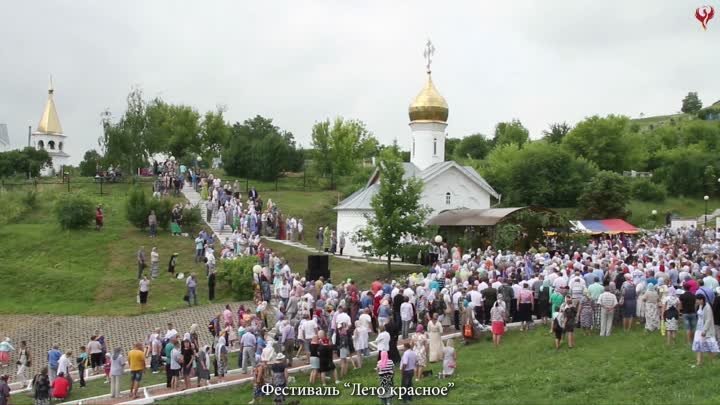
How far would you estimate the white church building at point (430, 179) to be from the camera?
125 ft

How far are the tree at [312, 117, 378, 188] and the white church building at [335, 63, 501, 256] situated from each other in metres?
14.7

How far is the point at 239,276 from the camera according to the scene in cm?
2680

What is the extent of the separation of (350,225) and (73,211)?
45.4 feet

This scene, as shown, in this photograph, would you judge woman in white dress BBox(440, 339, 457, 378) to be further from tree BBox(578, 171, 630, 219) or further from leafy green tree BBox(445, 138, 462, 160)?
leafy green tree BBox(445, 138, 462, 160)

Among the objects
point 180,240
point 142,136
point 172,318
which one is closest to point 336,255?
point 180,240

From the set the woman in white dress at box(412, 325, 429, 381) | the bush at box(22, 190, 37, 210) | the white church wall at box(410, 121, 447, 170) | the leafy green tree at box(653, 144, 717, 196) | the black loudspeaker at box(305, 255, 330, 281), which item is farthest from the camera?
the leafy green tree at box(653, 144, 717, 196)

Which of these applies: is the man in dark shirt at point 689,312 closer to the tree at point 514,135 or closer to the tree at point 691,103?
the tree at point 514,135

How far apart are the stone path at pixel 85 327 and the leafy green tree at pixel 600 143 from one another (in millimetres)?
54926

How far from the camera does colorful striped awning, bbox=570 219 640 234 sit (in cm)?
4592

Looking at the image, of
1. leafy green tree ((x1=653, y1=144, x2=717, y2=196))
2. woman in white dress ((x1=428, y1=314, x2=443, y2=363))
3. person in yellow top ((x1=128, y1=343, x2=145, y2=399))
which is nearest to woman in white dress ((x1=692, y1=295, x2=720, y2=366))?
woman in white dress ((x1=428, y1=314, x2=443, y2=363))

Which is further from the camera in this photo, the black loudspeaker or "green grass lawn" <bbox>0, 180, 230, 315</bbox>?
the black loudspeaker

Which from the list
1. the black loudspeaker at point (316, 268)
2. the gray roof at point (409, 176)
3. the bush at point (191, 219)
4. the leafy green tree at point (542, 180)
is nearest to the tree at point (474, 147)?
the leafy green tree at point (542, 180)

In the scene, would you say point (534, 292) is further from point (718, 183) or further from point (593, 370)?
point (718, 183)

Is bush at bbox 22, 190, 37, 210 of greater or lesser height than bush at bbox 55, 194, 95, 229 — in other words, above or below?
above
